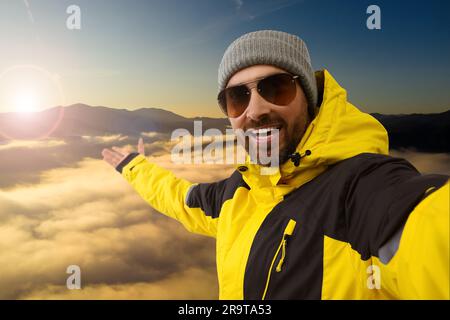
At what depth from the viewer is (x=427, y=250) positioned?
86 cm

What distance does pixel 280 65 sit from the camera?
6.01 ft

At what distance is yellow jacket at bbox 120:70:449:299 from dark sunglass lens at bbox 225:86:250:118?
1.19 ft

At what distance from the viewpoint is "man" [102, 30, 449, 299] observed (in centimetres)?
93

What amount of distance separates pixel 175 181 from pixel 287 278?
161 centimetres

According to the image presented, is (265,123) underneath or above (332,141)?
above

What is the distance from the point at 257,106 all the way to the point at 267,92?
4.1 inches

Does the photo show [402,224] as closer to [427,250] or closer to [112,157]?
[427,250]

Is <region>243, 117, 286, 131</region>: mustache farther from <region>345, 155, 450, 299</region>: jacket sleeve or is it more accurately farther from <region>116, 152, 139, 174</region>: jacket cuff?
<region>116, 152, 139, 174</region>: jacket cuff

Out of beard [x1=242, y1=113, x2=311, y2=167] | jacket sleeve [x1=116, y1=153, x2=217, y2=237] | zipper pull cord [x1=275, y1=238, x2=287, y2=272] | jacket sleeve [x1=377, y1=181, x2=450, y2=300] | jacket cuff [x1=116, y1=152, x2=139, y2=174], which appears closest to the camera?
jacket sleeve [x1=377, y1=181, x2=450, y2=300]

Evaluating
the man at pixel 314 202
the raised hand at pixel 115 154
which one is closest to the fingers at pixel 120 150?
the raised hand at pixel 115 154

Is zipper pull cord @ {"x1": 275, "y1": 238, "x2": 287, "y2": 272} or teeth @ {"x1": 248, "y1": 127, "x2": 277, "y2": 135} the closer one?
zipper pull cord @ {"x1": 275, "y1": 238, "x2": 287, "y2": 272}

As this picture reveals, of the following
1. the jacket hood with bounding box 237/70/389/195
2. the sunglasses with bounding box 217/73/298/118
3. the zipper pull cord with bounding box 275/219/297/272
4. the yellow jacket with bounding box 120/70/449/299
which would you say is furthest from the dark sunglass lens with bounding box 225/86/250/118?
the zipper pull cord with bounding box 275/219/297/272

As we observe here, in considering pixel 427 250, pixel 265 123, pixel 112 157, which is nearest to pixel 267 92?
pixel 265 123
